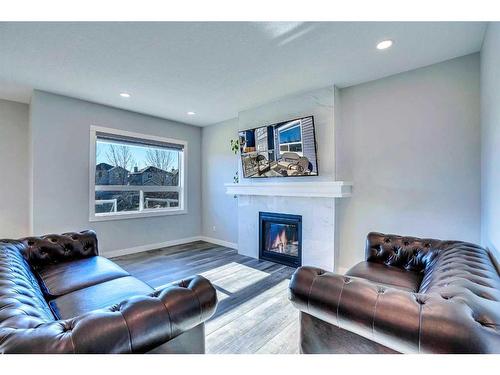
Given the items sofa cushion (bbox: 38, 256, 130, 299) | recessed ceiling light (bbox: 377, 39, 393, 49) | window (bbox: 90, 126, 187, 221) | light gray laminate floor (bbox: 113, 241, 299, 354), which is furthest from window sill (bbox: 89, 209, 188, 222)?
recessed ceiling light (bbox: 377, 39, 393, 49)

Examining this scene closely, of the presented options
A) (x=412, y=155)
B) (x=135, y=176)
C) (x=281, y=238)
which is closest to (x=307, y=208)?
(x=281, y=238)

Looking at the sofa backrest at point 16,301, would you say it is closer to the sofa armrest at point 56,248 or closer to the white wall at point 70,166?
the sofa armrest at point 56,248

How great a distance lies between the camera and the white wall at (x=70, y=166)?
3.49 metres

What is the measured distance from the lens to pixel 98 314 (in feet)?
3.05

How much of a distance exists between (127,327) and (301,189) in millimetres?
2955

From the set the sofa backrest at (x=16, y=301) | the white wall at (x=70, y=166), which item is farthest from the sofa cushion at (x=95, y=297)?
the white wall at (x=70, y=166)

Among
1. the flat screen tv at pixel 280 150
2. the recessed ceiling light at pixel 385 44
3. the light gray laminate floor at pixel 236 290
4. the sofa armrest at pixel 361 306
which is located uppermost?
the recessed ceiling light at pixel 385 44

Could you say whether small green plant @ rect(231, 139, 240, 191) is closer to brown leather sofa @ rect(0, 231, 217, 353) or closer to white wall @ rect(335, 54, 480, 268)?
white wall @ rect(335, 54, 480, 268)

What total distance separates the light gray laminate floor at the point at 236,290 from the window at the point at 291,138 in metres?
1.84

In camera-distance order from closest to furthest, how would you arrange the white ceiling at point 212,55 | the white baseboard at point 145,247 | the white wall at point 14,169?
the white ceiling at point 212,55
the white wall at point 14,169
the white baseboard at point 145,247

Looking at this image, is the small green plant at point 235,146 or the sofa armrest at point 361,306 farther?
the small green plant at point 235,146

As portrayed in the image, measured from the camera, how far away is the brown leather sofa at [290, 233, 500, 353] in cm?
85

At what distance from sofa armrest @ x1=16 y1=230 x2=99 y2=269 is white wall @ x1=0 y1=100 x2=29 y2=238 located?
217 cm

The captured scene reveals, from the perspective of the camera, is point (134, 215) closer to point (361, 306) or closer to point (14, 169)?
point (14, 169)
